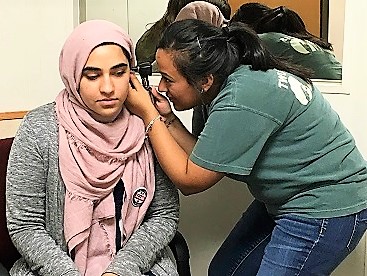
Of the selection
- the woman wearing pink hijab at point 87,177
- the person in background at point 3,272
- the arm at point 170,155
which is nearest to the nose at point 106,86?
the woman wearing pink hijab at point 87,177

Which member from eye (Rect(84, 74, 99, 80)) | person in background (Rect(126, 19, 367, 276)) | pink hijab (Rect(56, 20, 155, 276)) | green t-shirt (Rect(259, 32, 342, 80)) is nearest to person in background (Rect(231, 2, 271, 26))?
green t-shirt (Rect(259, 32, 342, 80))

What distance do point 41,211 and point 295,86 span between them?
29.9 inches

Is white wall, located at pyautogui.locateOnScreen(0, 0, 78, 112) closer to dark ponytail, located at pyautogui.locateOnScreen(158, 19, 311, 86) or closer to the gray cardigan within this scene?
the gray cardigan

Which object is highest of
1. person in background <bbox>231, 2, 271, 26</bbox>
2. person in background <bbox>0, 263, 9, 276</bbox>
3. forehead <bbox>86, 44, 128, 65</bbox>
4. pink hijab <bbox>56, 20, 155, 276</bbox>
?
person in background <bbox>231, 2, 271, 26</bbox>

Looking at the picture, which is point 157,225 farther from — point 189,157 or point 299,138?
point 299,138

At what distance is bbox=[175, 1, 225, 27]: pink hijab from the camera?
1.99m

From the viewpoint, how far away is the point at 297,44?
6.40ft

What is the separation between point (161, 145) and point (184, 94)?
0.15m

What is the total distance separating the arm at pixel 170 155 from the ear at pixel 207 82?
0.16 metres

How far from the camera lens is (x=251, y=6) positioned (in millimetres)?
2062

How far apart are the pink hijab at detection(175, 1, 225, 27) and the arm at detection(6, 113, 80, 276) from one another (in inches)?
28.7

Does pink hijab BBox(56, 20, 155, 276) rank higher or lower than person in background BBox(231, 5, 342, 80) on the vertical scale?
lower

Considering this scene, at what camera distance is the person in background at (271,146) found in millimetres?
1442

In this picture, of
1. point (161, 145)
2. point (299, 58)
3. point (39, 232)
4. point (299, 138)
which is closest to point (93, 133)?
point (161, 145)
